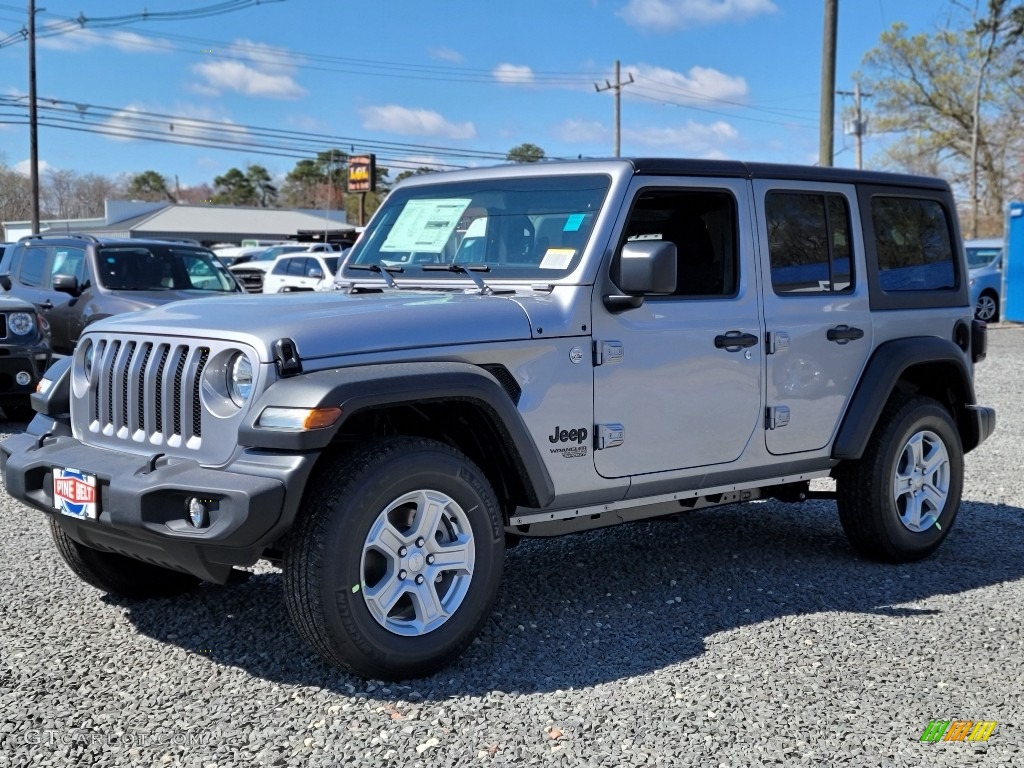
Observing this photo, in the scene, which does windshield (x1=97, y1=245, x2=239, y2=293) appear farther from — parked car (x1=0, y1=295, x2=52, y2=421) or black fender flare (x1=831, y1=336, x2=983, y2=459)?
black fender flare (x1=831, y1=336, x2=983, y2=459)

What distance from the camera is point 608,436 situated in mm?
4465

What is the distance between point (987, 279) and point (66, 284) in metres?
18.8

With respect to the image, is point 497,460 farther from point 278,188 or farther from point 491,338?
point 278,188

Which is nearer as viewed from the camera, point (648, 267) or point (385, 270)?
point (648, 267)

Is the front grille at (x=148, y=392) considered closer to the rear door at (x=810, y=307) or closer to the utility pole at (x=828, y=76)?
the rear door at (x=810, y=307)

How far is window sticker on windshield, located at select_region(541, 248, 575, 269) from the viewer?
14.8 feet

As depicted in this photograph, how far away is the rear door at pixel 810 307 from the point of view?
5.12 meters

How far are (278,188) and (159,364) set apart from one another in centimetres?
12017

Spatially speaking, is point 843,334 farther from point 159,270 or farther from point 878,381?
point 159,270

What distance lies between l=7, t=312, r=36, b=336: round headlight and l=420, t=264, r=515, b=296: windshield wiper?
6206mm

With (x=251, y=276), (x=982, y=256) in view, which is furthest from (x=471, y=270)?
(x=982, y=256)

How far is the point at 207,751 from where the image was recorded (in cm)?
337

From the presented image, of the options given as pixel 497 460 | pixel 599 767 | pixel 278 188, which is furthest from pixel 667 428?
pixel 278 188

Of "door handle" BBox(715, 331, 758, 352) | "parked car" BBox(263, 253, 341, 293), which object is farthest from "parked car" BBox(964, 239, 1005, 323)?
"door handle" BBox(715, 331, 758, 352)
